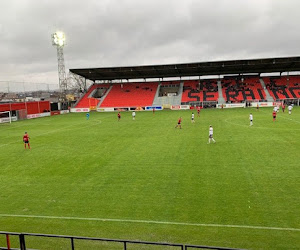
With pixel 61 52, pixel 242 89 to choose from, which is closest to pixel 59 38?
pixel 61 52

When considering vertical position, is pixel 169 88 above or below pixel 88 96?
above

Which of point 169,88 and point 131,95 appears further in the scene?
point 169,88

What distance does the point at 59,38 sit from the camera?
218 ft

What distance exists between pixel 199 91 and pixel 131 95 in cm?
1944

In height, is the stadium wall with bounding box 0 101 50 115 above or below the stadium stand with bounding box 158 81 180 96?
below

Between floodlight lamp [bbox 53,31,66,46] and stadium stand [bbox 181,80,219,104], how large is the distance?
35475 millimetres

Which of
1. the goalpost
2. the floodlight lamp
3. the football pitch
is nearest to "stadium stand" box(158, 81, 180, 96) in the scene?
the floodlight lamp

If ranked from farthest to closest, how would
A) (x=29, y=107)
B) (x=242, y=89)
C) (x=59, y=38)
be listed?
(x=242, y=89), (x=59, y=38), (x=29, y=107)

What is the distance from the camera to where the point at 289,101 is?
61.0m

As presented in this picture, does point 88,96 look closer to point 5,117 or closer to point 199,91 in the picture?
point 5,117

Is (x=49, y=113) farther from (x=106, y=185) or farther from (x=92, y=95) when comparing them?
(x=106, y=185)

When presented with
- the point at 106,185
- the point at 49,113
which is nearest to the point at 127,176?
the point at 106,185

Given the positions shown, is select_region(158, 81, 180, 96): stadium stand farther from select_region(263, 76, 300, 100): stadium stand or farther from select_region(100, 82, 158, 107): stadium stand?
select_region(263, 76, 300, 100): stadium stand

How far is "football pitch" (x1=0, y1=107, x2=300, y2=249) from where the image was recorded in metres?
8.88
